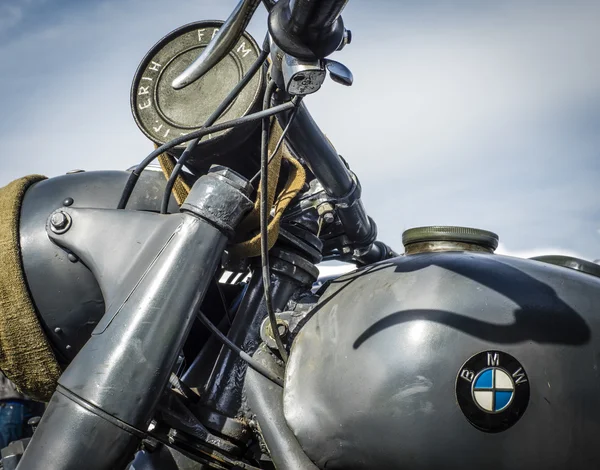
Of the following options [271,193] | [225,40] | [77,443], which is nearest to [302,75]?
[225,40]

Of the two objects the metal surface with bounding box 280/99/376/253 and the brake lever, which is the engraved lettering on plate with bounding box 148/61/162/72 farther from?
the brake lever

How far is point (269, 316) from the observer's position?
5.26 ft

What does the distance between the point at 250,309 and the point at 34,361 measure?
2.25 feet

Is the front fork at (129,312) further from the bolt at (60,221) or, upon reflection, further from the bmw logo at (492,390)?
the bmw logo at (492,390)

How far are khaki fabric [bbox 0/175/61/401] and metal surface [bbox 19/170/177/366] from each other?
0.09ft

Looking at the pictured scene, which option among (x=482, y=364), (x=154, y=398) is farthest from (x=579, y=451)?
(x=154, y=398)

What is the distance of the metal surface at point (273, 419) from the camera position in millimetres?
1500

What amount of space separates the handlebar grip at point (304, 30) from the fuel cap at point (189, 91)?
57 cm

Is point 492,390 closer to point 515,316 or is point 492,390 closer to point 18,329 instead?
point 515,316

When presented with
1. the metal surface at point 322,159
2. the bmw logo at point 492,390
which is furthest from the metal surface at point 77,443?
the metal surface at point 322,159

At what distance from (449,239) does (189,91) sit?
95 cm

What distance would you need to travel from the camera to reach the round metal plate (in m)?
1.81

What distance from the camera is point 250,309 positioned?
1.90m

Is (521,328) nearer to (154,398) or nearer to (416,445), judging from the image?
(416,445)
